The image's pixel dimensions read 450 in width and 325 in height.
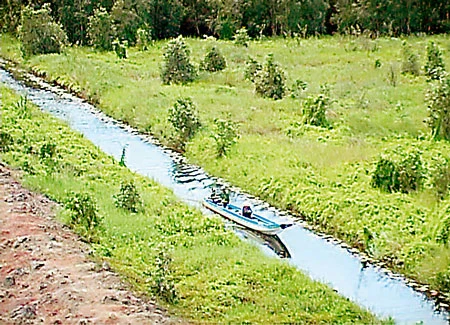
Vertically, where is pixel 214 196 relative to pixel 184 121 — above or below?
below

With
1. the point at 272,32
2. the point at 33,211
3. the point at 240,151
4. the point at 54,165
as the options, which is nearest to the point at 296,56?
the point at 272,32

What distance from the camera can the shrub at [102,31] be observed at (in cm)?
3600

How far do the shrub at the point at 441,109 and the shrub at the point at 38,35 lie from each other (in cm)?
2002

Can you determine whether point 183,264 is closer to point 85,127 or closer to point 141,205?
point 141,205

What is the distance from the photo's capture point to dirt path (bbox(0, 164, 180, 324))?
10.3 m

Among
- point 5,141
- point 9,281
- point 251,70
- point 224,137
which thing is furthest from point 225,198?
point 251,70

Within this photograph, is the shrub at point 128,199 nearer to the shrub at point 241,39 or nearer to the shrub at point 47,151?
the shrub at point 47,151

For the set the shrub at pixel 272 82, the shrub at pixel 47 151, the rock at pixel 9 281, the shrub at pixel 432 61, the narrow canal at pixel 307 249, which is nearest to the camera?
the rock at pixel 9 281

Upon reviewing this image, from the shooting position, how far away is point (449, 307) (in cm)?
1177

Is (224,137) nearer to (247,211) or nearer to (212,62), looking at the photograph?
(247,211)

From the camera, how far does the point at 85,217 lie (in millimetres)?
13445

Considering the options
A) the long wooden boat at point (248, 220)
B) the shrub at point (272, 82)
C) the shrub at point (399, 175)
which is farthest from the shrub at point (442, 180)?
the shrub at point (272, 82)

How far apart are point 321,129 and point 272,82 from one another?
15.7 feet

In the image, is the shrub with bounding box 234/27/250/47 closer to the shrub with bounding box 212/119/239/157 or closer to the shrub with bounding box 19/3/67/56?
the shrub with bounding box 19/3/67/56
